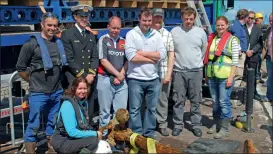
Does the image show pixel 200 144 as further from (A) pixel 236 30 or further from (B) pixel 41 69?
(A) pixel 236 30

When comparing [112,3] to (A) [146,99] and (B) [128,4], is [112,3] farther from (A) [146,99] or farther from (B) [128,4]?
(A) [146,99]

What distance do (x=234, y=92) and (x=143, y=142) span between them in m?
3.98

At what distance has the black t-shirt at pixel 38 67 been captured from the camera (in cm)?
423

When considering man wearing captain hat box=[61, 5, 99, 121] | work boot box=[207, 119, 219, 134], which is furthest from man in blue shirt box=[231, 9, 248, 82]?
man wearing captain hat box=[61, 5, 99, 121]

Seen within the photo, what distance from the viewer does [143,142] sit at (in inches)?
150

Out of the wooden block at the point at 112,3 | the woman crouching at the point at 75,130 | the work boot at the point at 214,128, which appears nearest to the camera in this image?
the woman crouching at the point at 75,130

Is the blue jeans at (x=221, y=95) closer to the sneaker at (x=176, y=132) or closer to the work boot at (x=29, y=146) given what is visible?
the sneaker at (x=176, y=132)

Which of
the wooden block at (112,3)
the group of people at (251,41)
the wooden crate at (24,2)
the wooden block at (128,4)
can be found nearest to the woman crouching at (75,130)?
the wooden crate at (24,2)

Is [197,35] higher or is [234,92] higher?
[197,35]

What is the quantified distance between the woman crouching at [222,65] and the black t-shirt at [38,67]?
2174mm

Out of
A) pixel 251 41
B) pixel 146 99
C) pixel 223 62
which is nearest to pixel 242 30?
pixel 251 41

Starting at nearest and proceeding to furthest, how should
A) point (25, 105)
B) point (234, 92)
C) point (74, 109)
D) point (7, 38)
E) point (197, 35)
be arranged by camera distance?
point (74, 109)
point (7, 38)
point (25, 105)
point (197, 35)
point (234, 92)

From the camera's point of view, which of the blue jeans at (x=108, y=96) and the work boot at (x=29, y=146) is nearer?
the work boot at (x=29, y=146)

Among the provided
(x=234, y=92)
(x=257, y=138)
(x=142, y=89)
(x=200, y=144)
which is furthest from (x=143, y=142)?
→ (x=234, y=92)
